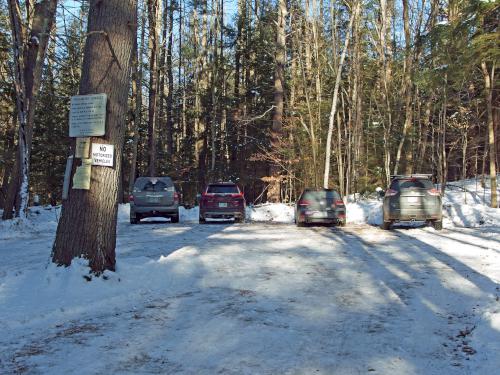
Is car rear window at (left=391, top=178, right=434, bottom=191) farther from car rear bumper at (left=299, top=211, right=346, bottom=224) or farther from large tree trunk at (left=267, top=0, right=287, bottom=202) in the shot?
large tree trunk at (left=267, top=0, right=287, bottom=202)

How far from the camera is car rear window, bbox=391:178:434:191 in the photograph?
1566 cm

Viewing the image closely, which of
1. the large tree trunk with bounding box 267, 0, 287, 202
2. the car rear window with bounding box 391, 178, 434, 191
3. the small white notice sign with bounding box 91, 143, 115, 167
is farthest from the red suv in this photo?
the small white notice sign with bounding box 91, 143, 115, 167

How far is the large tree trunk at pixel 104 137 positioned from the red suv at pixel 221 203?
12.1m

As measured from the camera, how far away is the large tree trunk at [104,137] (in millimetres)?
6465

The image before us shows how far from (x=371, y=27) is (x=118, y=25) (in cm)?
2773

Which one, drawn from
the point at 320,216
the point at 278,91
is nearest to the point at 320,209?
the point at 320,216

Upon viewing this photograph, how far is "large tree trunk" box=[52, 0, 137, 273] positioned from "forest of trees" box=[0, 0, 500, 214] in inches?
394

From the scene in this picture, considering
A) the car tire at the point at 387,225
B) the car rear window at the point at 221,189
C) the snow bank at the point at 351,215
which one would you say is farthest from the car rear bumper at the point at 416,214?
the car rear window at the point at 221,189

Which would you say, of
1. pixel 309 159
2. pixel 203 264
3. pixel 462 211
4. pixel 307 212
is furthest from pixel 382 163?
pixel 203 264

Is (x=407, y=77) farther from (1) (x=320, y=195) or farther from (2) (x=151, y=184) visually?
(2) (x=151, y=184)

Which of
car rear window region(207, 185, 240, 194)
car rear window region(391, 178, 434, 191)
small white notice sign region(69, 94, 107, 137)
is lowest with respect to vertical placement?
car rear window region(207, 185, 240, 194)

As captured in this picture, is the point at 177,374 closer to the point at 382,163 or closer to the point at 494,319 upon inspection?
the point at 494,319

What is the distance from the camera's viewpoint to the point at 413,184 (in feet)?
51.6

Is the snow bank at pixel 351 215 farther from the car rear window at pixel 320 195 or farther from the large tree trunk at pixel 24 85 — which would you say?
the car rear window at pixel 320 195
